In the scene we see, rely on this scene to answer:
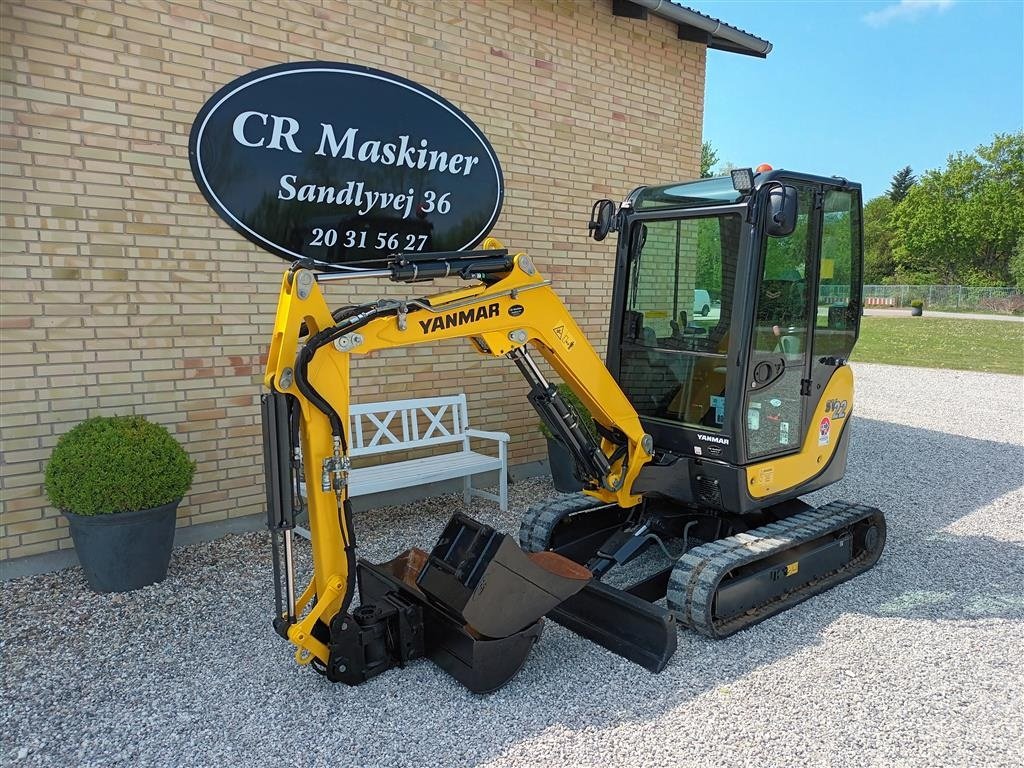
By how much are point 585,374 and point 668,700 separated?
66.8 inches

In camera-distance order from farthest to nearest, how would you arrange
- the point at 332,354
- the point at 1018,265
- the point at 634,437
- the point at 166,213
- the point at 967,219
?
1. the point at 967,219
2. the point at 1018,265
3. the point at 166,213
4. the point at 634,437
5. the point at 332,354

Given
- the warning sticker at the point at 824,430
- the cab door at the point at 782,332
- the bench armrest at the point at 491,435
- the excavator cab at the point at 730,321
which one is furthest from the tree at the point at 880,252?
the cab door at the point at 782,332

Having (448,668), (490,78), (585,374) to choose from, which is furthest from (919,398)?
(448,668)

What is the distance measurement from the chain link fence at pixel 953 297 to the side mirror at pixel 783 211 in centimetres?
3978

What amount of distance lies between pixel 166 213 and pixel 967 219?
60827 mm

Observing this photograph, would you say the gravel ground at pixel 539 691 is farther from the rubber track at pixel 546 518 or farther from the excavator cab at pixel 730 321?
the excavator cab at pixel 730 321

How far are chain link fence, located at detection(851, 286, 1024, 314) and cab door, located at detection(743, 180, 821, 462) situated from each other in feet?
128

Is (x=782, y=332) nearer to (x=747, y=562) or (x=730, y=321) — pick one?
(x=730, y=321)

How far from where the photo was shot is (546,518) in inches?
189

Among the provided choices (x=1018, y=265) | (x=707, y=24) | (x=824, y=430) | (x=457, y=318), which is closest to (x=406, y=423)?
(x=457, y=318)

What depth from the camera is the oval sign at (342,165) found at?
17.1ft

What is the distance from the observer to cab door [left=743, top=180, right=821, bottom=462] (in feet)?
13.8

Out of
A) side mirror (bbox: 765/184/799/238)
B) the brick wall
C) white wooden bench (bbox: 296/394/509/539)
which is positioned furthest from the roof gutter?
white wooden bench (bbox: 296/394/509/539)

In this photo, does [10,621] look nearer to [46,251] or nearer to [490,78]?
[46,251]
